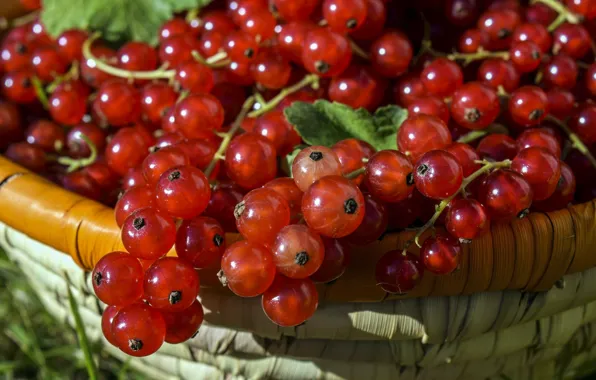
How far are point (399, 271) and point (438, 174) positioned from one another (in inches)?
3.5

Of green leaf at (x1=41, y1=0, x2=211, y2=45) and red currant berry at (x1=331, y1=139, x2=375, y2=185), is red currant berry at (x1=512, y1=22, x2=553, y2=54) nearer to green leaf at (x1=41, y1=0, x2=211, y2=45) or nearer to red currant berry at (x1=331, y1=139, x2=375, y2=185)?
red currant berry at (x1=331, y1=139, x2=375, y2=185)

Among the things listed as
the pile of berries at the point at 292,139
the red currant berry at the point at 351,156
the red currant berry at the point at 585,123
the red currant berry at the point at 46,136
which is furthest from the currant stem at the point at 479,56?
the red currant berry at the point at 46,136

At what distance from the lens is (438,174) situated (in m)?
0.54

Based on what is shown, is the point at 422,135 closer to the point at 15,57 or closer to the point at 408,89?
the point at 408,89

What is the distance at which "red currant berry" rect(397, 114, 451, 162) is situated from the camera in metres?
0.61

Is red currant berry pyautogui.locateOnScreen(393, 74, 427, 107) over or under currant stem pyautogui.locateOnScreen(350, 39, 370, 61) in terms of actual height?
under

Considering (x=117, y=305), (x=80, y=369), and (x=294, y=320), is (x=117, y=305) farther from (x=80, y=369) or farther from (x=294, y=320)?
(x=80, y=369)

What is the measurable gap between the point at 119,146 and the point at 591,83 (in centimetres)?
54

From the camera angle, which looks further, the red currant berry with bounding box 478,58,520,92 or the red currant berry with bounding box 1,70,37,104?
the red currant berry with bounding box 1,70,37,104

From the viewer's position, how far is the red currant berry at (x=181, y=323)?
569mm

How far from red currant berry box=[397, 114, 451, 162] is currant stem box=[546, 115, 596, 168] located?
17cm

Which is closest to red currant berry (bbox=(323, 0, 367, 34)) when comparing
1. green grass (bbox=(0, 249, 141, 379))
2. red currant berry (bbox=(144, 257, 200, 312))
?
red currant berry (bbox=(144, 257, 200, 312))

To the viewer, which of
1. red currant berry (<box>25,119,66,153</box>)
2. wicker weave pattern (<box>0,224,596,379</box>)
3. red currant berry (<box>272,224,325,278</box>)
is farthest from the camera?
red currant berry (<box>25,119,66,153</box>)

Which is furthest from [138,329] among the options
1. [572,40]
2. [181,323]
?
[572,40]
